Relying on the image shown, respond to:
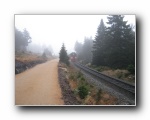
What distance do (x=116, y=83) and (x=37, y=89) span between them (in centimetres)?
176

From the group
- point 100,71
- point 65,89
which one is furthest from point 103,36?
point 65,89

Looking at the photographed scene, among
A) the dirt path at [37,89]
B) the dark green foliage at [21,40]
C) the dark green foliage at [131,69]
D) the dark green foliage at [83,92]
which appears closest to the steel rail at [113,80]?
the dark green foliage at [131,69]

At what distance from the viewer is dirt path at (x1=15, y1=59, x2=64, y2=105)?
4.76m

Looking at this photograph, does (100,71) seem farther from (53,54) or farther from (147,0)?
(147,0)

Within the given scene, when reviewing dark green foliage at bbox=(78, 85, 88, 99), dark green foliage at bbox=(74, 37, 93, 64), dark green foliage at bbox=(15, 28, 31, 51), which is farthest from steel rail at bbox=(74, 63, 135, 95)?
dark green foliage at bbox=(15, 28, 31, 51)

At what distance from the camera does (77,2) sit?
16.1 ft

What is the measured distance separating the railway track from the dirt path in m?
0.76

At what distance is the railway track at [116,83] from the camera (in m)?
4.79

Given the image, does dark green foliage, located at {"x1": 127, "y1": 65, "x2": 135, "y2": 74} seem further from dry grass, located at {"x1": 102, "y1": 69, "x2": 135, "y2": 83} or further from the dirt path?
the dirt path

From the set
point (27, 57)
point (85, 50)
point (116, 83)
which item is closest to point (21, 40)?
point (27, 57)

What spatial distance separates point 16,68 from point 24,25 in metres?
0.97

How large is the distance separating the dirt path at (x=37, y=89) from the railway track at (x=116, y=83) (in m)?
0.76

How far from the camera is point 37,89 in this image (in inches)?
191

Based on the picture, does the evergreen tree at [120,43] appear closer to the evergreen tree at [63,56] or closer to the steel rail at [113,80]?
the steel rail at [113,80]
